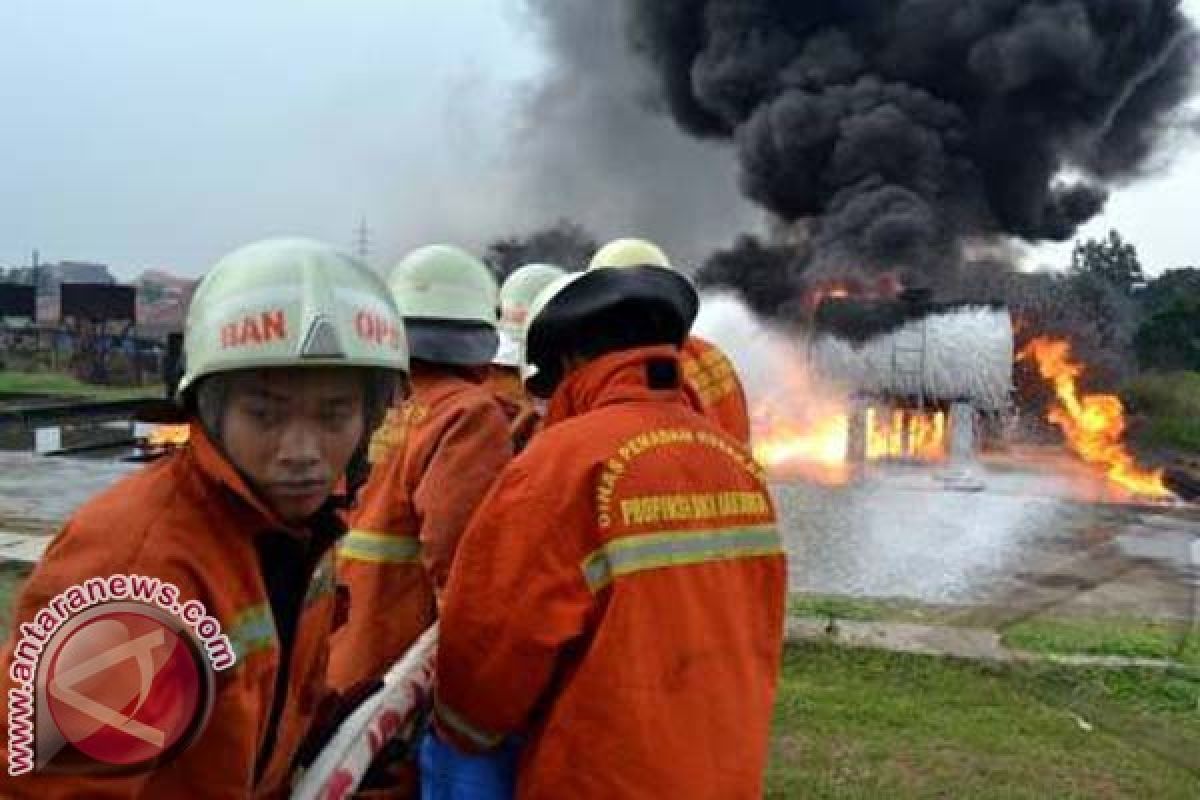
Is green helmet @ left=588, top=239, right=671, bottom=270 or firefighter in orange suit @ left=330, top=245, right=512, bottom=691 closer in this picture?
firefighter in orange suit @ left=330, top=245, right=512, bottom=691

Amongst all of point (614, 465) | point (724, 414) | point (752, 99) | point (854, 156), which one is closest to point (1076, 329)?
point (854, 156)

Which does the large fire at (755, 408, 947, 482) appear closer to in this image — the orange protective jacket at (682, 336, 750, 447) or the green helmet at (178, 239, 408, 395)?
the orange protective jacket at (682, 336, 750, 447)

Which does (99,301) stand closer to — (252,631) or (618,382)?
(618,382)

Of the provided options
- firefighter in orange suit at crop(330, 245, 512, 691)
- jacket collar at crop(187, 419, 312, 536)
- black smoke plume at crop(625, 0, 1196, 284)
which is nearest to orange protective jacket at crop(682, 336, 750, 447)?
firefighter in orange suit at crop(330, 245, 512, 691)

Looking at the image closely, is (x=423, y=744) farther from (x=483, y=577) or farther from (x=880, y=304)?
(x=880, y=304)

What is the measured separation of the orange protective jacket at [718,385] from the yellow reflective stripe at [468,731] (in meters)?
1.77

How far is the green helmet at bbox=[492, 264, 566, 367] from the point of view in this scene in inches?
167

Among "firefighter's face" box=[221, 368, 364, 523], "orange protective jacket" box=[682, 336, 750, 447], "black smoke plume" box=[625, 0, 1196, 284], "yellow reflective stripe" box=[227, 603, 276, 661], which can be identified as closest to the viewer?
"yellow reflective stripe" box=[227, 603, 276, 661]

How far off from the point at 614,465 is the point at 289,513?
1.82 feet

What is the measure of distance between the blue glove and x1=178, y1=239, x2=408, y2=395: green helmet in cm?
71

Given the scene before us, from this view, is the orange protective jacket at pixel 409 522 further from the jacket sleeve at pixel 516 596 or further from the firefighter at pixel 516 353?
the jacket sleeve at pixel 516 596

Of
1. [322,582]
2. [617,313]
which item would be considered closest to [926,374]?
[617,313]

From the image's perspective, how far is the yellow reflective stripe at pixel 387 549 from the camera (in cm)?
253

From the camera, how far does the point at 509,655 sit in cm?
184
